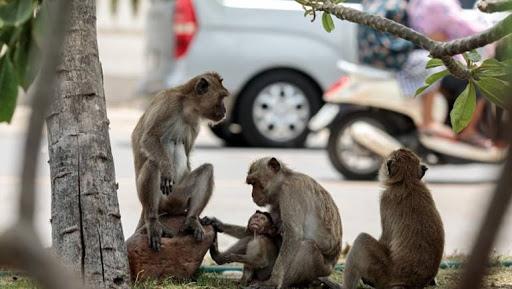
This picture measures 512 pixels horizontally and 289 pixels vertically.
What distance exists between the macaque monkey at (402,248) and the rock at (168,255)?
955 millimetres

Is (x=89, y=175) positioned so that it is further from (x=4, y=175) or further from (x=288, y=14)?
(x=288, y=14)

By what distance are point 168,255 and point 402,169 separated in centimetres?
144

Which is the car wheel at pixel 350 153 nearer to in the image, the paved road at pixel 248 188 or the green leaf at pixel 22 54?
the paved road at pixel 248 188

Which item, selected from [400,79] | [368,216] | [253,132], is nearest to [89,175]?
[368,216]

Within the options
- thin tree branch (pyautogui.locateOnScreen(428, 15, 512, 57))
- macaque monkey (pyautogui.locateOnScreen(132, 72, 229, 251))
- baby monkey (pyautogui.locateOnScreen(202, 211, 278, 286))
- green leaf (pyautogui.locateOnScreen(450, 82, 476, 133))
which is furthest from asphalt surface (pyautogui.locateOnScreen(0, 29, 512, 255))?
thin tree branch (pyautogui.locateOnScreen(428, 15, 512, 57))

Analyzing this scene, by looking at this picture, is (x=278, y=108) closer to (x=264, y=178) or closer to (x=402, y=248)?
(x=264, y=178)

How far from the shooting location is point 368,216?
11.4m

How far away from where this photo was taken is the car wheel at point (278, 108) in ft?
51.8

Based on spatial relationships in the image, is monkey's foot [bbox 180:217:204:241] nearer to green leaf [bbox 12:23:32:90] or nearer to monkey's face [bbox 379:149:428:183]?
monkey's face [bbox 379:149:428:183]

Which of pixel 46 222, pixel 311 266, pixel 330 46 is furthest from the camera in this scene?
pixel 330 46

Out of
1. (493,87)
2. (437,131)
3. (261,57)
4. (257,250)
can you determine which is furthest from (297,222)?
(261,57)

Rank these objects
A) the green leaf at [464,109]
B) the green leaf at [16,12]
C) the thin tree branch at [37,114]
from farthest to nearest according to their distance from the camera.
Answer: the green leaf at [464,109], the green leaf at [16,12], the thin tree branch at [37,114]

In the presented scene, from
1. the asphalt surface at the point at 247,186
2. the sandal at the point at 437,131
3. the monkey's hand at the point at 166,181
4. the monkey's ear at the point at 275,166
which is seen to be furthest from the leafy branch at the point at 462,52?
the sandal at the point at 437,131

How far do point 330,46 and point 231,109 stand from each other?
5.51 ft
